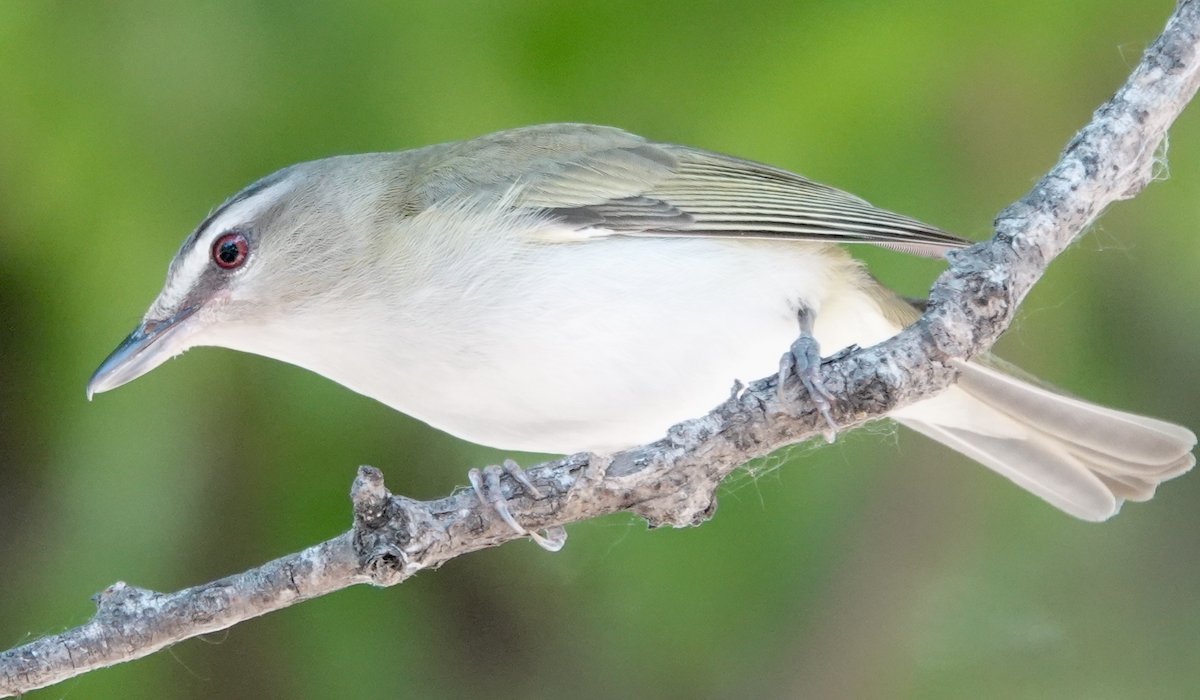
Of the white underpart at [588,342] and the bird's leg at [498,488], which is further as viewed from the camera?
the white underpart at [588,342]

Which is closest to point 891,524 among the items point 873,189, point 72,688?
point 873,189

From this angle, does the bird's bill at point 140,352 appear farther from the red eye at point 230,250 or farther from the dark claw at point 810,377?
the dark claw at point 810,377

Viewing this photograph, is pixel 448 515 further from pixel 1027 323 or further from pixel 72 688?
pixel 1027 323

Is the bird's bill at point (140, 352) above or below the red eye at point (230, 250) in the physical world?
below

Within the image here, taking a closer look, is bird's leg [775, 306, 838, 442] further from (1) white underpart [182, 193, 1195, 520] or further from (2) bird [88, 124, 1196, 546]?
(1) white underpart [182, 193, 1195, 520]

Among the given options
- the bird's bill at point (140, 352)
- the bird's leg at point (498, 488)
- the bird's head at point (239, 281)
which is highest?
the bird's head at point (239, 281)

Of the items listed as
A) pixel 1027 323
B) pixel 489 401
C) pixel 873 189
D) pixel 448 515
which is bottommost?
pixel 448 515

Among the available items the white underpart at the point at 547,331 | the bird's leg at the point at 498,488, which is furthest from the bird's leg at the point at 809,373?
the bird's leg at the point at 498,488

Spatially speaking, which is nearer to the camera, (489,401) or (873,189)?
(489,401)

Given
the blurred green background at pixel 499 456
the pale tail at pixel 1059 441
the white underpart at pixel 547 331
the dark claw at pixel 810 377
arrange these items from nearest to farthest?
the dark claw at pixel 810 377 → the white underpart at pixel 547 331 → the pale tail at pixel 1059 441 → the blurred green background at pixel 499 456
